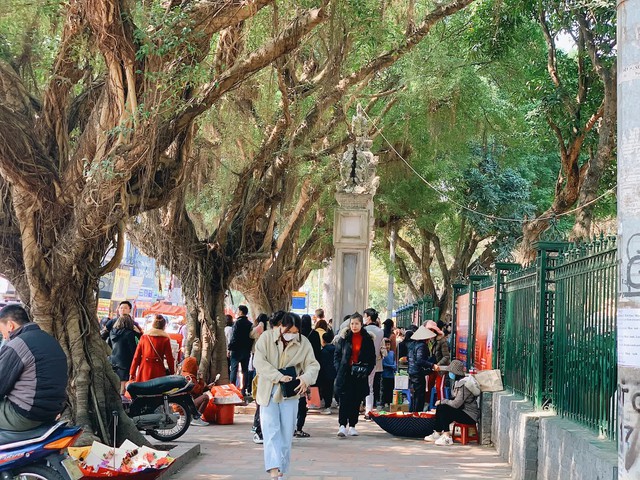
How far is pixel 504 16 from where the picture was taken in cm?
1703

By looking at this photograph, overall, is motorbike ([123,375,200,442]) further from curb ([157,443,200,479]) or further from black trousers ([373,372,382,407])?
black trousers ([373,372,382,407])

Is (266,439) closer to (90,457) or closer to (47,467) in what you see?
(90,457)

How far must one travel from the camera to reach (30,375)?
654cm

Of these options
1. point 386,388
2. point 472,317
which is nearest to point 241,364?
point 386,388

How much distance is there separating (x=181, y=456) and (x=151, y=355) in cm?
244

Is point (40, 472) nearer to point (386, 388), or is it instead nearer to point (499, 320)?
point (499, 320)

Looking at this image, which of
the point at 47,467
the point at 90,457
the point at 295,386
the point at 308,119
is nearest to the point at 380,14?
the point at 308,119

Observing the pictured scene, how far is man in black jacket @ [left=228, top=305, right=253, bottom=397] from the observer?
16.5 m

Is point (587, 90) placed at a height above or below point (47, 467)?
above

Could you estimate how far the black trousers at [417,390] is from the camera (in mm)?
14337

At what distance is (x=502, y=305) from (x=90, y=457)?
20.9 feet

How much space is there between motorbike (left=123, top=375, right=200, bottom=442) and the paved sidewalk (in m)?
0.47

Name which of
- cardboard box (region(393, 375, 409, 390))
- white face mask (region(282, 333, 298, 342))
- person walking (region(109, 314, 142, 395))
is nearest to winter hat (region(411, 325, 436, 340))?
cardboard box (region(393, 375, 409, 390))

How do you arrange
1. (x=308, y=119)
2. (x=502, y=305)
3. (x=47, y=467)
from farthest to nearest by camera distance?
(x=308, y=119) → (x=502, y=305) → (x=47, y=467)
